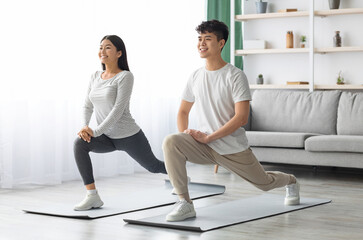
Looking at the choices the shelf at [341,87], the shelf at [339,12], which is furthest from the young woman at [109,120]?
the shelf at [339,12]

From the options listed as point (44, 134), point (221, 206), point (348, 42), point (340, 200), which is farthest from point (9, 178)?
point (348, 42)

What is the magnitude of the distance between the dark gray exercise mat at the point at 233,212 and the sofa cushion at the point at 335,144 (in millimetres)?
1047

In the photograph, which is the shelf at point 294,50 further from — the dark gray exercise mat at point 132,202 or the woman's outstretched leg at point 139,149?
the woman's outstretched leg at point 139,149

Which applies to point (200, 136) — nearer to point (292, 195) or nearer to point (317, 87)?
point (292, 195)

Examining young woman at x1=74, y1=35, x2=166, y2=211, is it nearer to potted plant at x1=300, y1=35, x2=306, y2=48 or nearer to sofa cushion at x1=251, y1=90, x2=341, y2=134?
sofa cushion at x1=251, y1=90, x2=341, y2=134

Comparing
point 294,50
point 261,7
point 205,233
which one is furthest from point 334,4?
point 205,233

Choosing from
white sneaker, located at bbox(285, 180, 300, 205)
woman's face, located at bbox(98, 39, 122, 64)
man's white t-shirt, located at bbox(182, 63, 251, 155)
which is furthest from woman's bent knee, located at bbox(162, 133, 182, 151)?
white sneaker, located at bbox(285, 180, 300, 205)

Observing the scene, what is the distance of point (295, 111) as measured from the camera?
621cm

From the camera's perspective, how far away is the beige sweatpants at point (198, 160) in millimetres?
3641

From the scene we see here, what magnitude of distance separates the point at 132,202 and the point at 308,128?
237cm

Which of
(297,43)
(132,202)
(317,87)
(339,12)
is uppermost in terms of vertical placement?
(339,12)

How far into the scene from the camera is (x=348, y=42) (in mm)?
6590

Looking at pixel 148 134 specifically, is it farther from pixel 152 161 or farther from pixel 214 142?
pixel 214 142

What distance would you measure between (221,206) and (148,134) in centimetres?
249
